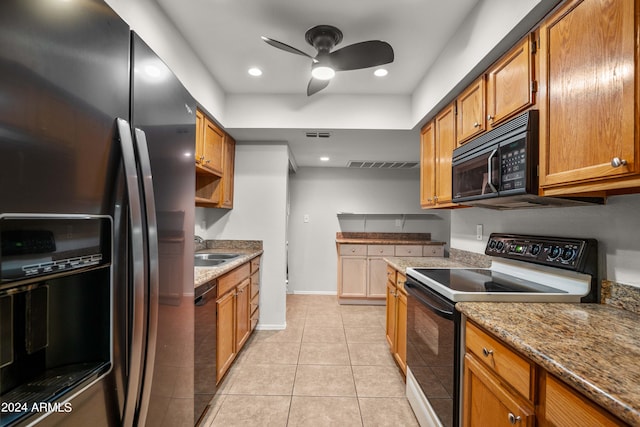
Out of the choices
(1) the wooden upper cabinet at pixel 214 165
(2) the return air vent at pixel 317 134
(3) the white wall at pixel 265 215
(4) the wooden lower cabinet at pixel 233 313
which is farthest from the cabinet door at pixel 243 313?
(2) the return air vent at pixel 317 134

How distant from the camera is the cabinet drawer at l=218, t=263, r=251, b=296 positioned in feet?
6.51

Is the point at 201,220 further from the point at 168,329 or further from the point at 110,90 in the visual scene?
the point at 110,90

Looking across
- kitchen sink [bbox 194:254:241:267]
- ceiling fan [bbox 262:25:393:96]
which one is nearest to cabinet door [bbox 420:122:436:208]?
ceiling fan [bbox 262:25:393:96]

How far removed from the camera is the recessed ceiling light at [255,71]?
2.30 m

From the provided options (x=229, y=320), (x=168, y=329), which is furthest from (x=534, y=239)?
(x=229, y=320)

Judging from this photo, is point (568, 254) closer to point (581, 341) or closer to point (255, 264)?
point (581, 341)

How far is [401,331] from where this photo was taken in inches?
87.0

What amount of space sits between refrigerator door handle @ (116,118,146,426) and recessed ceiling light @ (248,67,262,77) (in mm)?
1795

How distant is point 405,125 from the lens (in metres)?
2.71

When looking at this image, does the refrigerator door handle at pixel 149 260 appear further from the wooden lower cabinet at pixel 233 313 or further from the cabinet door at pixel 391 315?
the cabinet door at pixel 391 315

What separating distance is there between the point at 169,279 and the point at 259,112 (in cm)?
210

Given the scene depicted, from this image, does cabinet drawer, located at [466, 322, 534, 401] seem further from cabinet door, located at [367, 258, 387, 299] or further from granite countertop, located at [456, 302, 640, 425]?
cabinet door, located at [367, 258, 387, 299]

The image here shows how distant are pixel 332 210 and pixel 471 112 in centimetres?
308

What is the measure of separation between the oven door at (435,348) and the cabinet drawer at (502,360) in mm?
111
